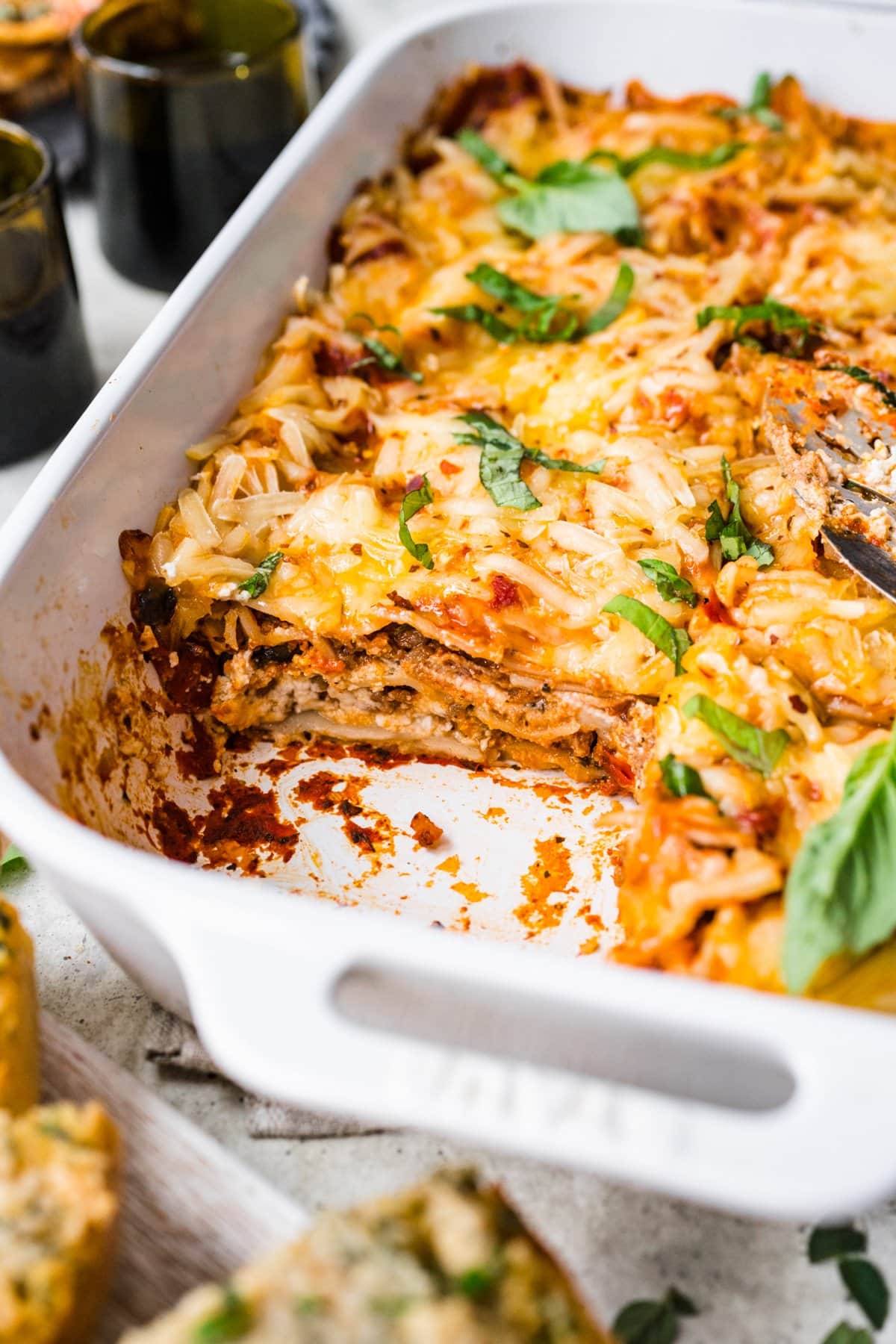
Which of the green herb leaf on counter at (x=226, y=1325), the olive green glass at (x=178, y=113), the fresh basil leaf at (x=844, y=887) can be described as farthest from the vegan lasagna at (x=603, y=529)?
the green herb leaf on counter at (x=226, y=1325)

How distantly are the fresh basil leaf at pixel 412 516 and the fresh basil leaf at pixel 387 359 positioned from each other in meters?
0.54

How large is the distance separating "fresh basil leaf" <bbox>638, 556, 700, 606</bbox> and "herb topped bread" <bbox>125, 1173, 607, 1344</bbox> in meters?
1.49

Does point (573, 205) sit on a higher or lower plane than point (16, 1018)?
higher

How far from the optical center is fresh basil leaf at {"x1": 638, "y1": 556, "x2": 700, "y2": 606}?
114 inches

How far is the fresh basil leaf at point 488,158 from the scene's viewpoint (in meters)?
4.11

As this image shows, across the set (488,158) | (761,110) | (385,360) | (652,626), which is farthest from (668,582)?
(761,110)

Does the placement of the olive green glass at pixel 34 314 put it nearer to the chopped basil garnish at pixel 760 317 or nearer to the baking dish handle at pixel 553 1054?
the chopped basil garnish at pixel 760 317

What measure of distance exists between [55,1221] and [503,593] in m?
1.62

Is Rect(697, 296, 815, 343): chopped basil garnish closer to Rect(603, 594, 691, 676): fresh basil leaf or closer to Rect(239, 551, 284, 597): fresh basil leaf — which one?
Rect(603, 594, 691, 676): fresh basil leaf

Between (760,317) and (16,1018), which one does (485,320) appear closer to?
(760,317)

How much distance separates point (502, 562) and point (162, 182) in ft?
6.84

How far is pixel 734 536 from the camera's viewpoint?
3018 millimetres

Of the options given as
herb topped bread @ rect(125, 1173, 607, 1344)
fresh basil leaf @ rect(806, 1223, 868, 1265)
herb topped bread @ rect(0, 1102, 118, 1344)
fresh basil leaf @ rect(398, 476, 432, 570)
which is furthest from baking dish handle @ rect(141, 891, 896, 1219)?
fresh basil leaf @ rect(398, 476, 432, 570)

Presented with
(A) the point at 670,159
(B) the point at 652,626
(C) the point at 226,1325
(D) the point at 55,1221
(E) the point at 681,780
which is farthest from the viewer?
(A) the point at 670,159
